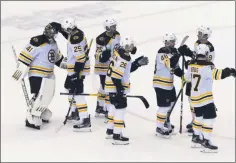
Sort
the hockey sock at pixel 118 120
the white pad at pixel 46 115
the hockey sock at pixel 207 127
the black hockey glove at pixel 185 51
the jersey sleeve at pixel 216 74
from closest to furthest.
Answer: the jersey sleeve at pixel 216 74 → the hockey sock at pixel 207 127 → the hockey sock at pixel 118 120 → the black hockey glove at pixel 185 51 → the white pad at pixel 46 115

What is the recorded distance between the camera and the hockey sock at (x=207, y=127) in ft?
15.2

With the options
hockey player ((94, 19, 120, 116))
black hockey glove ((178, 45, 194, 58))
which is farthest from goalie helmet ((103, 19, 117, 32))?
black hockey glove ((178, 45, 194, 58))

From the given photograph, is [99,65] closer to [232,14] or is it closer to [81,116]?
[81,116]

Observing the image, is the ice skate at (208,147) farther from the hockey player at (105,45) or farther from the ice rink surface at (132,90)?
the hockey player at (105,45)

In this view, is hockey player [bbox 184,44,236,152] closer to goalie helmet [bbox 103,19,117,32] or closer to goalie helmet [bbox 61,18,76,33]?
goalie helmet [bbox 103,19,117,32]

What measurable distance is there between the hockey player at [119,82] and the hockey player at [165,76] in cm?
16

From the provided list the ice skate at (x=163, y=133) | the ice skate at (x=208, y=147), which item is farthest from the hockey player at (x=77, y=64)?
the ice skate at (x=208, y=147)

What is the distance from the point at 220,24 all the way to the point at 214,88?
2.53 metres

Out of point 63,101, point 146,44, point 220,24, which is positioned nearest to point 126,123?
point 63,101

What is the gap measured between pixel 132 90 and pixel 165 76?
135cm

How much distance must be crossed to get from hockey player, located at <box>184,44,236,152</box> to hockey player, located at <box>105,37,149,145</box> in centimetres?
45

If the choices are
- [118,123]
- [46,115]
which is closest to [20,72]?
[46,115]

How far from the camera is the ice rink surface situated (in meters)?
4.65

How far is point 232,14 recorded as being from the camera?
9.12 metres
